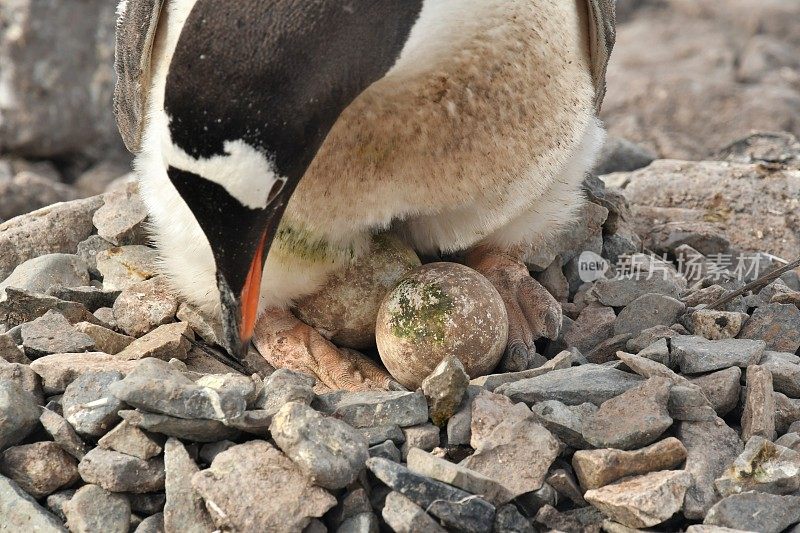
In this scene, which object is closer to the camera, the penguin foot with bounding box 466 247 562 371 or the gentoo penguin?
the gentoo penguin

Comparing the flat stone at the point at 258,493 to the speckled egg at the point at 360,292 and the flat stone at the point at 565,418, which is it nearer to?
the flat stone at the point at 565,418

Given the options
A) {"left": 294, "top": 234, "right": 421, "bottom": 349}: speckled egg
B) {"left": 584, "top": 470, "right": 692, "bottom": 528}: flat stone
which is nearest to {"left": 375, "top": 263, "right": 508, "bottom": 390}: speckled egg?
{"left": 294, "top": 234, "right": 421, "bottom": 349}: speckled egg

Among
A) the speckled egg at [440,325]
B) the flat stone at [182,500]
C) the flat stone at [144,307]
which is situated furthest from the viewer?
the flat stone at [144,307]

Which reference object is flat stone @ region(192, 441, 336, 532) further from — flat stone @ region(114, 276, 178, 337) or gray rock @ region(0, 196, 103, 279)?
gray rock @ region(0, 196, 103, 279)

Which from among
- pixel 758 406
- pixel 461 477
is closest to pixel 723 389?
pixel 758 406

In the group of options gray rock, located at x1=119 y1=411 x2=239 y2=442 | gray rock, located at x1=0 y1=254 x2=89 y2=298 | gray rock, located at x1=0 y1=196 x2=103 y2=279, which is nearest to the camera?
gray rock, located at x1=119 y1=411 x2=239 y2=442

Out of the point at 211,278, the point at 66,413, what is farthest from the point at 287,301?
the point at 66,413

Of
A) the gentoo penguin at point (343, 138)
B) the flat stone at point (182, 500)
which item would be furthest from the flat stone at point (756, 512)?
the flat stone at point (182, 500)
